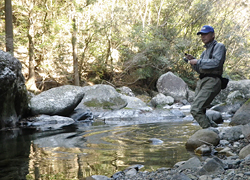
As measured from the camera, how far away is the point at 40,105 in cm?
852

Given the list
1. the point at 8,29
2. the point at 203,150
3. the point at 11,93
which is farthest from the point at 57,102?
the point at 203,150

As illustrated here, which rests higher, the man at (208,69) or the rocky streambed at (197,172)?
the man at (208,69)

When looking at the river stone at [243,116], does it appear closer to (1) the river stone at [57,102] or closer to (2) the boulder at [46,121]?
(2) the boulder at [46,121]

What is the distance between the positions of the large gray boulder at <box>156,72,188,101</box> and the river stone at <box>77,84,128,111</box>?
5.16 metres

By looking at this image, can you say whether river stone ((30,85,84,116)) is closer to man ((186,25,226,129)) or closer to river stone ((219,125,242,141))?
man ((186,25,226,129))

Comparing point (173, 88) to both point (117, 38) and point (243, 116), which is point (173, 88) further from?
point (243, 116)

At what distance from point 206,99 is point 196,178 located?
2.46 m

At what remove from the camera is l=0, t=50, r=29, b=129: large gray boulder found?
22.4 ft

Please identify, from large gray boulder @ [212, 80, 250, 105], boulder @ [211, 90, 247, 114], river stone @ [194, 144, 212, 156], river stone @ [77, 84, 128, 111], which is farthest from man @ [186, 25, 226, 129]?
large gray boulder @ [212, 80, 250, 105]

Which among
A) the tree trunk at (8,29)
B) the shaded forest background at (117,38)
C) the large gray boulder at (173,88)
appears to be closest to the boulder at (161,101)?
the large gray boulder at (173,88)

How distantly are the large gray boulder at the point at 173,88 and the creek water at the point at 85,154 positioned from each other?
1018 cm

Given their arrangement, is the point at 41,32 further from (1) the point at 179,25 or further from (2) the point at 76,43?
(1) the point at 179,25

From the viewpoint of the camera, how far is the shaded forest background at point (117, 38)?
47.5 ft

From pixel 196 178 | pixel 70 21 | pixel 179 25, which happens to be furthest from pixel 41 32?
pixel 196 178
